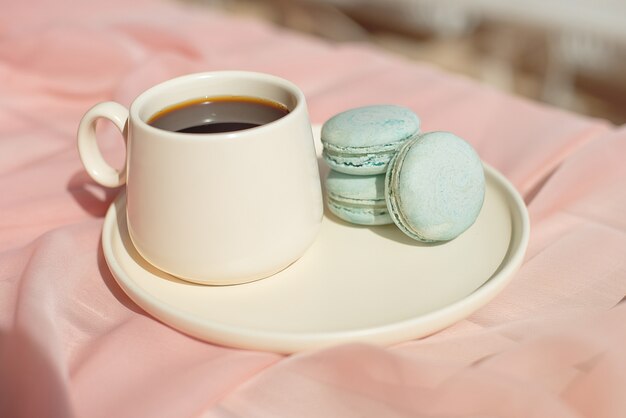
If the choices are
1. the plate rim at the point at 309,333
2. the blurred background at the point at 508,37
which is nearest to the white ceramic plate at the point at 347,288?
the plate rim at the point at 309,333

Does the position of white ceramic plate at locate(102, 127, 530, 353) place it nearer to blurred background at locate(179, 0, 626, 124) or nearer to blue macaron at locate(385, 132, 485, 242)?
blue macaron at locate(385, 132, 485, 242)

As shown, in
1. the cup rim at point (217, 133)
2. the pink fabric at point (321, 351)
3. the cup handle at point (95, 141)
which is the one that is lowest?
the pink fabric at point (321, 351)

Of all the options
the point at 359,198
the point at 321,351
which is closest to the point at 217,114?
the point at 359,198

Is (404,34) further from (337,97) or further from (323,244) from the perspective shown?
(323,244)

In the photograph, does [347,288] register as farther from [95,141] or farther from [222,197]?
[95,141]

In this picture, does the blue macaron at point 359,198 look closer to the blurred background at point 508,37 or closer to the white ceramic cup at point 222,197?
the white ceramic cup at point 222,197

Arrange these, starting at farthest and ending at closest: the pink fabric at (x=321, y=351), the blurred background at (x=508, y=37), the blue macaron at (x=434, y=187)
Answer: the blurred background at (x=508, y=37), the blue macaron at (x=434, y=187), the pink fabric at (x=321, y=351)
